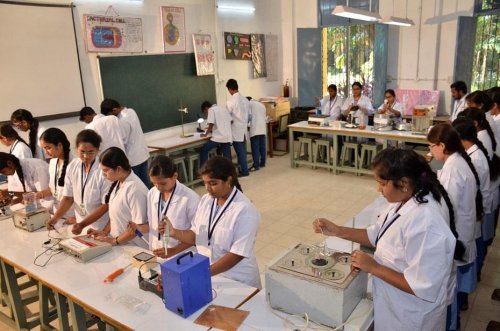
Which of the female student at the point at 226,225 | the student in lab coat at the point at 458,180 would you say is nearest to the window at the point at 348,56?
the student in lab coat at the point at 458,180

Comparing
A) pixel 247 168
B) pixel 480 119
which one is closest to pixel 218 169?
pixel 480 119

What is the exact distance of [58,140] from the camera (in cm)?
327

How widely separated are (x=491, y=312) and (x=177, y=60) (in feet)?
18.5

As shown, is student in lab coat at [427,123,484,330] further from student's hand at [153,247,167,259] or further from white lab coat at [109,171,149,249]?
white lab coat at [109,171,149,249]

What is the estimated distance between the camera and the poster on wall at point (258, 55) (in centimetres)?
836

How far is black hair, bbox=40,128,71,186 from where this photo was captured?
3.21 meters

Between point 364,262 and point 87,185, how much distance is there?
216cm

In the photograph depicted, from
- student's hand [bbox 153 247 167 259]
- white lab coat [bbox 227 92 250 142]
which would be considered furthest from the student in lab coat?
white lab coat [bbox 227 92 250 142]

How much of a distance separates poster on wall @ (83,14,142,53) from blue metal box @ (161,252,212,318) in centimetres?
441

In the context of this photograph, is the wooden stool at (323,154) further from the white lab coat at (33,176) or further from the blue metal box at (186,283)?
the blue metal box at (186,283)

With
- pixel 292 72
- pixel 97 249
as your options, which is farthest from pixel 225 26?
pixel 97 249

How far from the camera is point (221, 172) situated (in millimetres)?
2256

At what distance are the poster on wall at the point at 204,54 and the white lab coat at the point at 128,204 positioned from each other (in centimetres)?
473

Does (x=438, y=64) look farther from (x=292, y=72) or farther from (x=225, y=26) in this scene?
(x=225, y=26)
